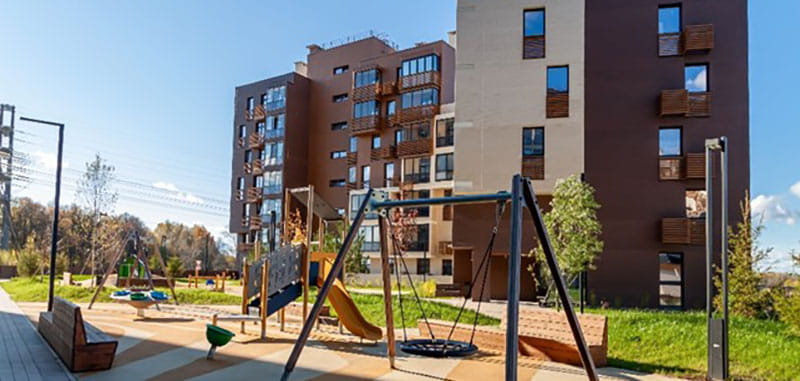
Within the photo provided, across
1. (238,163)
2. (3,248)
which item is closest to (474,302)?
(3,248)

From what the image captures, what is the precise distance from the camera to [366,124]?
48969 millimetres

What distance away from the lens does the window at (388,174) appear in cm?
4790

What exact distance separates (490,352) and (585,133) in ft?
47.2

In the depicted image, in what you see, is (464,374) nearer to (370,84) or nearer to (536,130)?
(536,130)

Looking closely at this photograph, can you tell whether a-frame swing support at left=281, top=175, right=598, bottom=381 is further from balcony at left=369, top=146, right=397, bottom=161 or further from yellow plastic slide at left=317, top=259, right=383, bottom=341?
balcony at left=369, top=146, right=397, bottom=161

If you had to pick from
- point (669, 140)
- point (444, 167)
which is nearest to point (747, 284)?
point (669, 140)

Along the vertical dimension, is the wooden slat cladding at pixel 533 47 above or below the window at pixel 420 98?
below

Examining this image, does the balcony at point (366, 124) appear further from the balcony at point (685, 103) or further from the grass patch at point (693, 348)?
the grass patch at point (693, 348)

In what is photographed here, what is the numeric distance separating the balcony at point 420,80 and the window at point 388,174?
5882mm

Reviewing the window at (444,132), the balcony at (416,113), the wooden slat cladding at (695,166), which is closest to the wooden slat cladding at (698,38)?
the wooden slat cladding at (695,166)

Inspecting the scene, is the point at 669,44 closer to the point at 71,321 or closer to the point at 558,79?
the point at 558,79

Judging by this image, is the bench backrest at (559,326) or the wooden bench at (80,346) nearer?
the wooden bench at (80,346)

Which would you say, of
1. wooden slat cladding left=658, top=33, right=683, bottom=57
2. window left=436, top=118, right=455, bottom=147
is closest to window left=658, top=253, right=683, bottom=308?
wooden slat cladding left=658, top=33, right=683, bottom=57

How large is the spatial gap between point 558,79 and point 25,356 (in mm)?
20380
